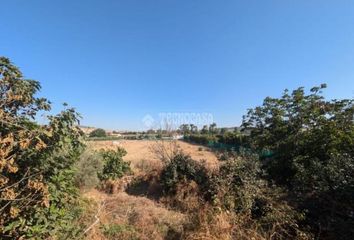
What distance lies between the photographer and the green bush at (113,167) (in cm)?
950

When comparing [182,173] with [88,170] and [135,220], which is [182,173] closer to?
[135,220]

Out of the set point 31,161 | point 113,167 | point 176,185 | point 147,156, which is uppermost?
point 31,161

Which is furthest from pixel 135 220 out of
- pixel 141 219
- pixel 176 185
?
pixel 176 185

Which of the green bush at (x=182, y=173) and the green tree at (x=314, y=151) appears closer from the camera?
the green tree at (x=314, y=151)

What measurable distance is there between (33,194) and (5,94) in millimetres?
1283

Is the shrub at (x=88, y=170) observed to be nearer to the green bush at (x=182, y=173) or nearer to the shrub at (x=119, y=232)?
the green bush at (x=182, y=173)

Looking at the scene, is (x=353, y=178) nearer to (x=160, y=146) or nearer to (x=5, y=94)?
(x=5, y=94)

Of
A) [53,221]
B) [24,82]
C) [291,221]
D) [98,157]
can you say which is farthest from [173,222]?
[98,157]

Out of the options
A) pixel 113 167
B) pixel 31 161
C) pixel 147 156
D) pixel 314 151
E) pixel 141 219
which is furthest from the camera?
pixel 147 156

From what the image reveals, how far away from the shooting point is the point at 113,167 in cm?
984

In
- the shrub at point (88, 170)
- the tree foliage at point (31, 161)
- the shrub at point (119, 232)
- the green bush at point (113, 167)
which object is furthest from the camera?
the green bush at point (113, 167)

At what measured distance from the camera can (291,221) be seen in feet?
14.7

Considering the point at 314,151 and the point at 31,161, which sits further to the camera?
the point at 314,151

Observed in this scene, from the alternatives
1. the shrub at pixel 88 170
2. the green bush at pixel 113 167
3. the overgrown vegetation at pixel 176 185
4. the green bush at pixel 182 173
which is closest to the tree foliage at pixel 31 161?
the overgrown vegetation at pixel 176 185
